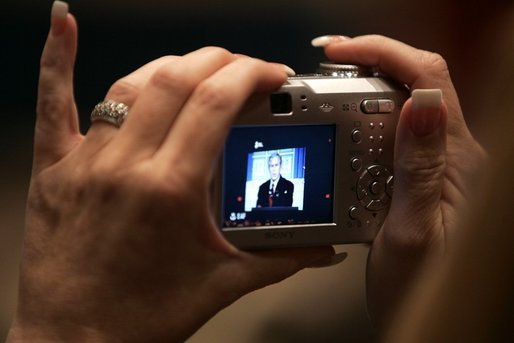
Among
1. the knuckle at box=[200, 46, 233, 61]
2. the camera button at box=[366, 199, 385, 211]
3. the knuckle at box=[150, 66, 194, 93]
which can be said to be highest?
the knuckle at box=[200, 46, 233, 61]

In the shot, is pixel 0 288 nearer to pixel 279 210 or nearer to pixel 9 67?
pixel 9 67

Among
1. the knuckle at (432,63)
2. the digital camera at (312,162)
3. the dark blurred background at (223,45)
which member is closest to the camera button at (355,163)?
the digital camera at (312,162)

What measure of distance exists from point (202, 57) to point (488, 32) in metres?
0.55

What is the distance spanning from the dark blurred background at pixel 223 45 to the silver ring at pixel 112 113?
319mm

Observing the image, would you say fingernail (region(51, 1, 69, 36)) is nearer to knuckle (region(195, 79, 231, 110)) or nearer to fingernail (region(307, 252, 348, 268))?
knuckle (region(195, 79, 231, 110))

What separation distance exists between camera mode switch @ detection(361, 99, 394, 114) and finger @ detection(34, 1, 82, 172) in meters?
0.21

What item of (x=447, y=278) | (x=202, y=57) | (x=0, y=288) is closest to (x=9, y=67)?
(x=0, y=288)

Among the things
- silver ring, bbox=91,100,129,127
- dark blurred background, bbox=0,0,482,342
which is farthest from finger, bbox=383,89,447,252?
dark blurred background, bbox=0,0,482,342

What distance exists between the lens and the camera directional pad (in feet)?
1.94

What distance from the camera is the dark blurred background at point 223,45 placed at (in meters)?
0.84

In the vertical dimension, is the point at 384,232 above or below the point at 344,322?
above

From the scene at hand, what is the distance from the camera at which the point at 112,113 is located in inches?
19.7

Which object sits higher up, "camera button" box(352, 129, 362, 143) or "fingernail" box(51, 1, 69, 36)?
"fingernail" box(51, 1, 69, 36)

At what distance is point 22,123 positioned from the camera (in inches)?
34.8
